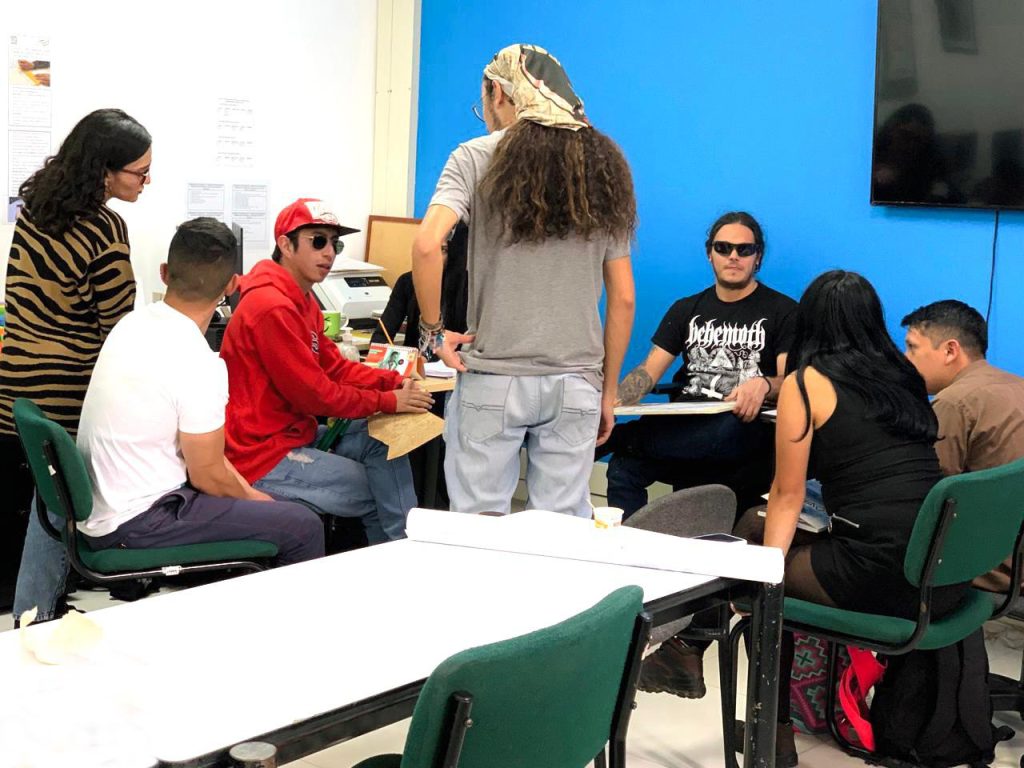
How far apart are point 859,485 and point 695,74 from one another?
2565 millimetres

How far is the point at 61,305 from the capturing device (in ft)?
11.0

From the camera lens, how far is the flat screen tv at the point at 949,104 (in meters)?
4.19

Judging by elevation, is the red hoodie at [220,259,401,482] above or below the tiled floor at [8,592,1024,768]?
above

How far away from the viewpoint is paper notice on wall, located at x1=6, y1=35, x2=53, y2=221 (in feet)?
15.2

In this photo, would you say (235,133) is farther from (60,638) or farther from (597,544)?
(60,638)

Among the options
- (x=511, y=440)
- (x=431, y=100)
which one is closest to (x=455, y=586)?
(x=511, y=440)

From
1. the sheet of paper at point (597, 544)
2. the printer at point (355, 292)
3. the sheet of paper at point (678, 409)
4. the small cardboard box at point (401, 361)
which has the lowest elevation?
the sheet of paper at point (597, 544)

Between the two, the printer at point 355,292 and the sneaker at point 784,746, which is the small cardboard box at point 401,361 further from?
the sneaker at point 784,746

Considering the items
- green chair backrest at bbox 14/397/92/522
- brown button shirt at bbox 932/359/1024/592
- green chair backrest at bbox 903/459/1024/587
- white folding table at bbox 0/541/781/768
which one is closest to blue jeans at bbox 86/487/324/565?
green chair backrest at bbox 14/397/92/522

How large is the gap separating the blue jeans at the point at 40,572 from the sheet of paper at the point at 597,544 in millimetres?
1432

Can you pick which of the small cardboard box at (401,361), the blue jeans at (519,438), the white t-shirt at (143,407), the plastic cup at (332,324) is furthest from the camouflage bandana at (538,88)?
the plastic cup at (332,324)

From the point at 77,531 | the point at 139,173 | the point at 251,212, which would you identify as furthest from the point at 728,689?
the point at 251,212

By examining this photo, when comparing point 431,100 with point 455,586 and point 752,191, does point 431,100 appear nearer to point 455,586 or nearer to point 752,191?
point 752,191

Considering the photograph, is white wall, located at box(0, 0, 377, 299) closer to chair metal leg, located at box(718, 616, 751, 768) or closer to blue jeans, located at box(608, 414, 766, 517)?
blue jeans, located at box(608, 414, 766, 517)
